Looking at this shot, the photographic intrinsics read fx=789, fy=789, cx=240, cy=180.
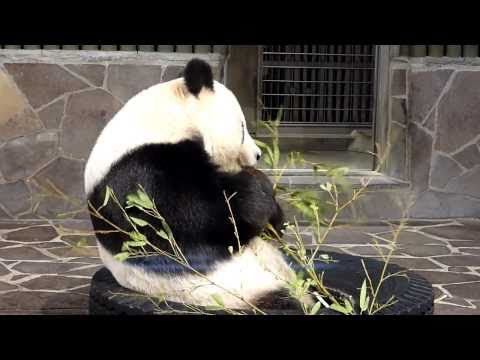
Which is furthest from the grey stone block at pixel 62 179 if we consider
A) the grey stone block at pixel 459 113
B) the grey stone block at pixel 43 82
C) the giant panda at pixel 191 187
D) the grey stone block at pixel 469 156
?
the giant panda at pixel 191 187

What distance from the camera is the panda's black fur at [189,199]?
254 cm

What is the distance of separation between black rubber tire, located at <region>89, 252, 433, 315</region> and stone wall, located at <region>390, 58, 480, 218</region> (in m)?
3.61

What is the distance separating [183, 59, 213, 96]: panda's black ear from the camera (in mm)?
2676

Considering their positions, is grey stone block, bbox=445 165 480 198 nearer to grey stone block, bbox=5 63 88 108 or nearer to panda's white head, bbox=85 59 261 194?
grey stone block, bbox=5 63 88 108

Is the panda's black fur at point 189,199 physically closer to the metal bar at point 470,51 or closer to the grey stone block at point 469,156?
the grey stone block at point 469,156

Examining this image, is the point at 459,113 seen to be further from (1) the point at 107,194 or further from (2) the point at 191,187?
(1) the point at 107,194

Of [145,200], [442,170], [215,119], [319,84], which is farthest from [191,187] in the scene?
[319,84]

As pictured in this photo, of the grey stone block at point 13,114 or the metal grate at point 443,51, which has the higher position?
the metal grate at point 443,51

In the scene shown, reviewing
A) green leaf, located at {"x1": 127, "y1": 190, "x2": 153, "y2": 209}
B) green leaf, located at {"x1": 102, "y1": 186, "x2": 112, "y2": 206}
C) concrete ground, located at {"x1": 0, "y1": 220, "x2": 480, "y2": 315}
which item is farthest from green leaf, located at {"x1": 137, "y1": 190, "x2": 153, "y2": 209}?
concrete ground, located at {"x1": 0, "y1": 220, "x2": 480, "y2": 315}

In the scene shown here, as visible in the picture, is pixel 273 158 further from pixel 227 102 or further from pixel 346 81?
pixel 346 81

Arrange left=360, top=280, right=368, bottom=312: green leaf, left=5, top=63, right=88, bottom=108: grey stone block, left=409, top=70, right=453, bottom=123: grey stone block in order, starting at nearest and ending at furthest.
→ left=360, top=280, right=368, bottom=312: green leaf
left=5, top=63, right=88, bottom=108: grey stone block
left=409, top=70, right=453, bottom=123: grey stone block

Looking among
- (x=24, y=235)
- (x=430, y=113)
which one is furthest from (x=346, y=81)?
(x=24, y=235)

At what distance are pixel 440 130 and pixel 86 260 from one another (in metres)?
3.10
